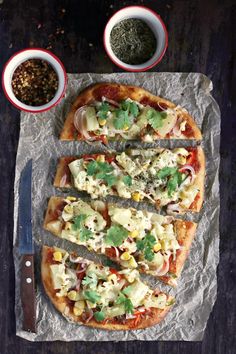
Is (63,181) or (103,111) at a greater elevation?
(103,111)

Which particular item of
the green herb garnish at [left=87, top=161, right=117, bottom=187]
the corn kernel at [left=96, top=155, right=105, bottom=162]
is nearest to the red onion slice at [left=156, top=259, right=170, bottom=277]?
the green herb garnish at [left=87, top=161, right=117, bottom=187]

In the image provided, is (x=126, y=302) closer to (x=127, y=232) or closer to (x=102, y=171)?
(x=127, y=232)

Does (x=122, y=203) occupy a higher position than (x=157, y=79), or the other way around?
Result: (x=157, y=79)

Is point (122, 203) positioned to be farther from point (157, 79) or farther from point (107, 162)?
point (157, 79)

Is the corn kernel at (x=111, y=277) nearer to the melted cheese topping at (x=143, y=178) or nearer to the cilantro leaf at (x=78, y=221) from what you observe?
the cilantro leaf at (x=78, y=221)

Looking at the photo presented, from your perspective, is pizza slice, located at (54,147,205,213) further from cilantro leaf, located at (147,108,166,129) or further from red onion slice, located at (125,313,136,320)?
red onion slice, located at (125,313,136,320)

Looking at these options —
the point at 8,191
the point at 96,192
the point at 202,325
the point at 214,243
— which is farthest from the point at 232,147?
the point at 8,191

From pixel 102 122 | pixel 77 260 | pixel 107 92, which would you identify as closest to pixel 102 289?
pixel 77 260
